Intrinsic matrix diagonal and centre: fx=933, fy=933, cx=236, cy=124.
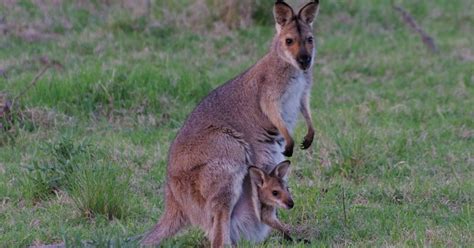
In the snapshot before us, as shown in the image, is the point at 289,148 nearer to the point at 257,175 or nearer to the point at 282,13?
the point at 257,175

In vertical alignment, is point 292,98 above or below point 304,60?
below

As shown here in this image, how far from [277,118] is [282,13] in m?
0.76

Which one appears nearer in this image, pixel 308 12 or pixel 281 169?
pixel 281 169

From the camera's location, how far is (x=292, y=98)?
6.46 meters

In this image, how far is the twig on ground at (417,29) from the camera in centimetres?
1202

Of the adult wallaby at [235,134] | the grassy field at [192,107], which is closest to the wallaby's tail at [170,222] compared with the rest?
the adult wallaby at [235,134]

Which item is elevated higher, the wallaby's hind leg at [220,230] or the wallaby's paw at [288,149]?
the wallaby's paw at [288,149]

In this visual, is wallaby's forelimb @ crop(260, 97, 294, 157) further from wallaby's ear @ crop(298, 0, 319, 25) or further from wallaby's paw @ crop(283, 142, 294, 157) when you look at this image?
wallaby's ear @ crop(298, 0, 319, 25)

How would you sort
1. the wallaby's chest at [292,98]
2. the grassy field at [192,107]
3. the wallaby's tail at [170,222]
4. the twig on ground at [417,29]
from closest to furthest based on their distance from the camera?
the wallaby's tail at [170,222] < the wallaby's chest at [292,98] < the grassy field at [192,107] < the twig on ground at [417,29]

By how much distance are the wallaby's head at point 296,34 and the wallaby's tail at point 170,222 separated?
1272 millimetres

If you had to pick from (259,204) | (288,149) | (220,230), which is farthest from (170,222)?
(288,149)

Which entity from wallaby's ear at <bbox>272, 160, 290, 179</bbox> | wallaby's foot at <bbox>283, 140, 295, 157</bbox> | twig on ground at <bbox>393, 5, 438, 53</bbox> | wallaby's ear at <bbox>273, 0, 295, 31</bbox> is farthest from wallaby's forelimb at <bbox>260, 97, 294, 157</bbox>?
twig on ground at <bbox>393, 5, 438, 53</bbox>

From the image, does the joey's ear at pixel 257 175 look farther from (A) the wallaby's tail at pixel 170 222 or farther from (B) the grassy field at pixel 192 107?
(A) the wallaby's tail at pixel 170 222

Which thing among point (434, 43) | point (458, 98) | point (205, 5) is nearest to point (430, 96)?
point (458, 98)
